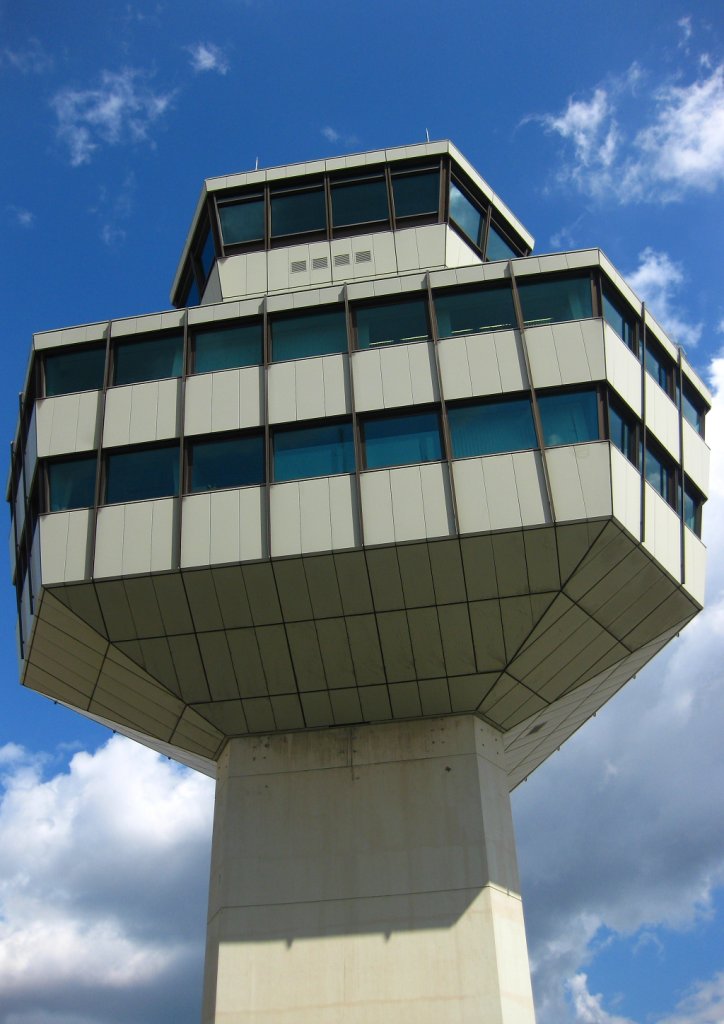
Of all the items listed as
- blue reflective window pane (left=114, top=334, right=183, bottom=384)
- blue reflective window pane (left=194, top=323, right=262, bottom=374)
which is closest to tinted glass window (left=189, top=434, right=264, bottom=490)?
blue reflective window pane (left=194, top=323, right=262, bottom=374)

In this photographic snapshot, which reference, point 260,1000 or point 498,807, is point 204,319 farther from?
point 260,1000

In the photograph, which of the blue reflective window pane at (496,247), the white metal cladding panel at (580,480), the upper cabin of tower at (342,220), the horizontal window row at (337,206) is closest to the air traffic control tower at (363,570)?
the white metal cladding panel at (580,480)

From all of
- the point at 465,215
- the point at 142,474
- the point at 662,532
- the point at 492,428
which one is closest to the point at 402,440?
the point at 492,428

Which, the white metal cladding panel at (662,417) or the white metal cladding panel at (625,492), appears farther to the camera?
the white metal cladding panel at (662,417)

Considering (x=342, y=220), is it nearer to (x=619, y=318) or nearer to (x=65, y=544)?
(x=619, y=318)

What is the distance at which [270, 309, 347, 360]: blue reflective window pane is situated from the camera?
21.3 meters

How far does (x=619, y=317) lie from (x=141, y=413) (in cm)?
1005

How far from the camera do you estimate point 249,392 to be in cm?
2105

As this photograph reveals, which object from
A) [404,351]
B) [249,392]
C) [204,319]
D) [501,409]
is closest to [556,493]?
[501,409]

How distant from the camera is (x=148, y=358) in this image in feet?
72.1

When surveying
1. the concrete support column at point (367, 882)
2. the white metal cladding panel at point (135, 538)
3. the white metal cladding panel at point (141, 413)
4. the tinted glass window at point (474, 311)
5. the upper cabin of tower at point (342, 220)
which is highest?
the upper cabin of tower at point (342, 220)

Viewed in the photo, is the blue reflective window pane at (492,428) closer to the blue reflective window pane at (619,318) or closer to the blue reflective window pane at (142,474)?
the blue reflective window pane at (619,318)

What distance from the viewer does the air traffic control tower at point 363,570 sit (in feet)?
64.1

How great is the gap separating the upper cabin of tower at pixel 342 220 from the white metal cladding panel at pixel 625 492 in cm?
798
